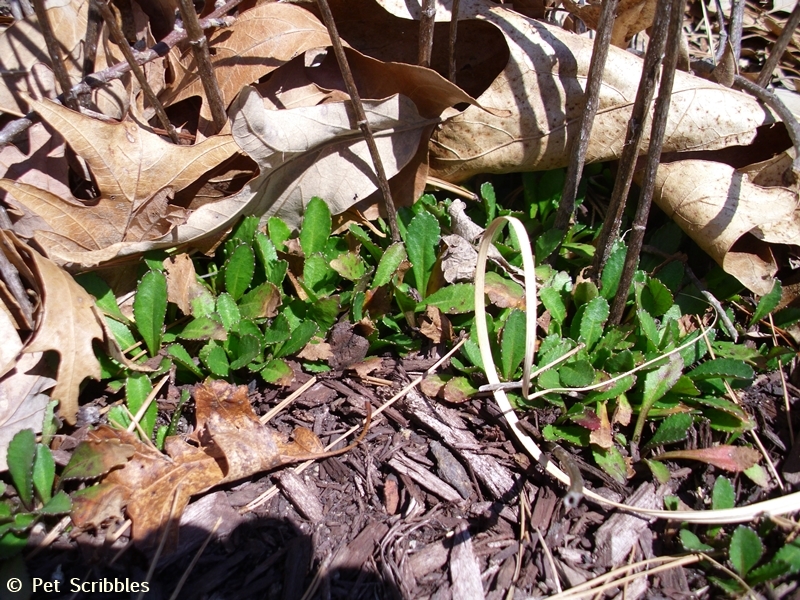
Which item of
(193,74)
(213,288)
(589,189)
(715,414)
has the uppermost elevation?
(193,74)

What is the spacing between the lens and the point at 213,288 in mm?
2043

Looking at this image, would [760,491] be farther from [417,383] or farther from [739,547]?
[417,383]

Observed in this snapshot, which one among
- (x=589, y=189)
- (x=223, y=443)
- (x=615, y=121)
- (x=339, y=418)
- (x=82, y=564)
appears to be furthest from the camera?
(x=589, y=189)

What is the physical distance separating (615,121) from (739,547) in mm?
1349

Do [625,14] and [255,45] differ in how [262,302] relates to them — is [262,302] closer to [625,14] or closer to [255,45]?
[255,45]

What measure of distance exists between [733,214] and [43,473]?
2.23m

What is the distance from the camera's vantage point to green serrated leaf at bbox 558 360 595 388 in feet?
5.72

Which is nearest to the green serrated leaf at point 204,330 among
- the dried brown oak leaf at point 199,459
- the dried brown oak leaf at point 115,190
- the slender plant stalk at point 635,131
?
the dried brown oak leaf at point 199,459

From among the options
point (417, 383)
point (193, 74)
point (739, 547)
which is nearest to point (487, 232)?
point (417, 383)

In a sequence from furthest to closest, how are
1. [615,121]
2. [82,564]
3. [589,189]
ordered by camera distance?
1. [589,189]
2. [615,121]
3. [82,564]

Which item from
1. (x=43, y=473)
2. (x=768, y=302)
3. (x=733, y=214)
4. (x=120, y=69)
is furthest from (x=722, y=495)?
(x=120, y=69)

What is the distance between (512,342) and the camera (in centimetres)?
182

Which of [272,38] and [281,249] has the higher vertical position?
[272,38]

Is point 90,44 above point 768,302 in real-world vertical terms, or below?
above
